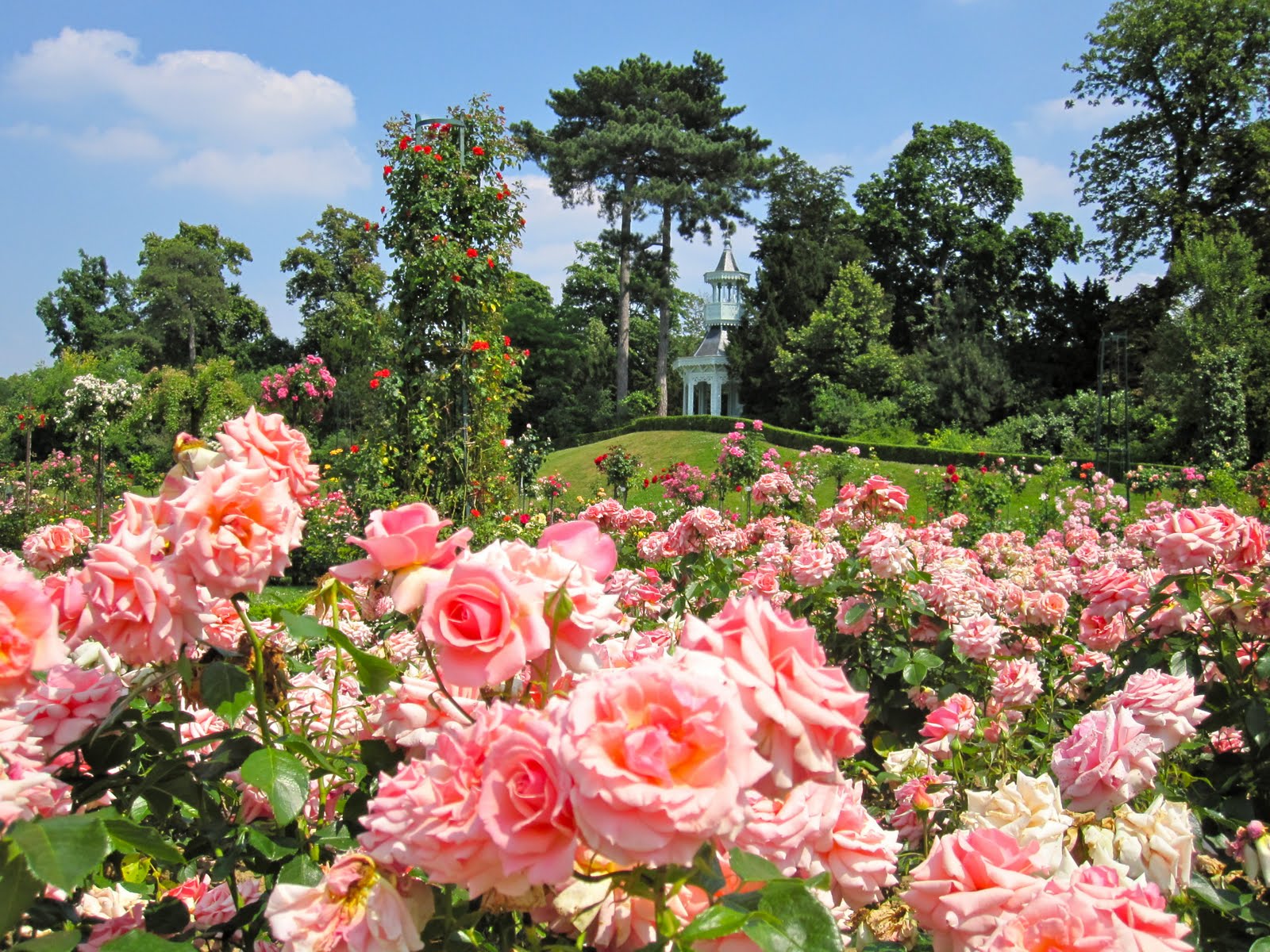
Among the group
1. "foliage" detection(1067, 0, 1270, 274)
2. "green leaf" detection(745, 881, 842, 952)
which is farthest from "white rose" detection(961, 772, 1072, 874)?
"foliage" detection(1067, 0, 1270, 274)

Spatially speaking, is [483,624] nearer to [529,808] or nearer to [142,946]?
[529,808]

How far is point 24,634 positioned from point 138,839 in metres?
0.22

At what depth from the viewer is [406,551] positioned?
2.64ft

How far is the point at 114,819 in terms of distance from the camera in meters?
0.81

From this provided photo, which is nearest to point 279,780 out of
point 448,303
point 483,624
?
point 483,624

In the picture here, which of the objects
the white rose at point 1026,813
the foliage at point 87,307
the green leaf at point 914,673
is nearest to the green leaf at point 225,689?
the white rose at point 1026,813

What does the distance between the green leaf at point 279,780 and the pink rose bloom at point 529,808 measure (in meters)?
0.33

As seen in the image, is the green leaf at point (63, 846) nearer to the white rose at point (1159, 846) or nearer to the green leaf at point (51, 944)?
the green leaf at point (51, 944)

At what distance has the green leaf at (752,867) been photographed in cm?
67

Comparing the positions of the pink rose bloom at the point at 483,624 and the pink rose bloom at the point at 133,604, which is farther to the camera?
the pink rose bloom at the point at 133,604

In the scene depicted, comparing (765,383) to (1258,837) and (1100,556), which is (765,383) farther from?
(1258,837)

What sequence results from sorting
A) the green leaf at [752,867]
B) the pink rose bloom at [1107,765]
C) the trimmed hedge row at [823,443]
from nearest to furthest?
1. the green leaf at [752,867]
2. the pink rose bloom at [1107,765]
3. the trimmed hedge row at [823,443]

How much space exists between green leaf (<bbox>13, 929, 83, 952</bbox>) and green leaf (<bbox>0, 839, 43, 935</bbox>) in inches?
1.0

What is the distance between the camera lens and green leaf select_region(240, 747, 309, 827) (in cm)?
86
